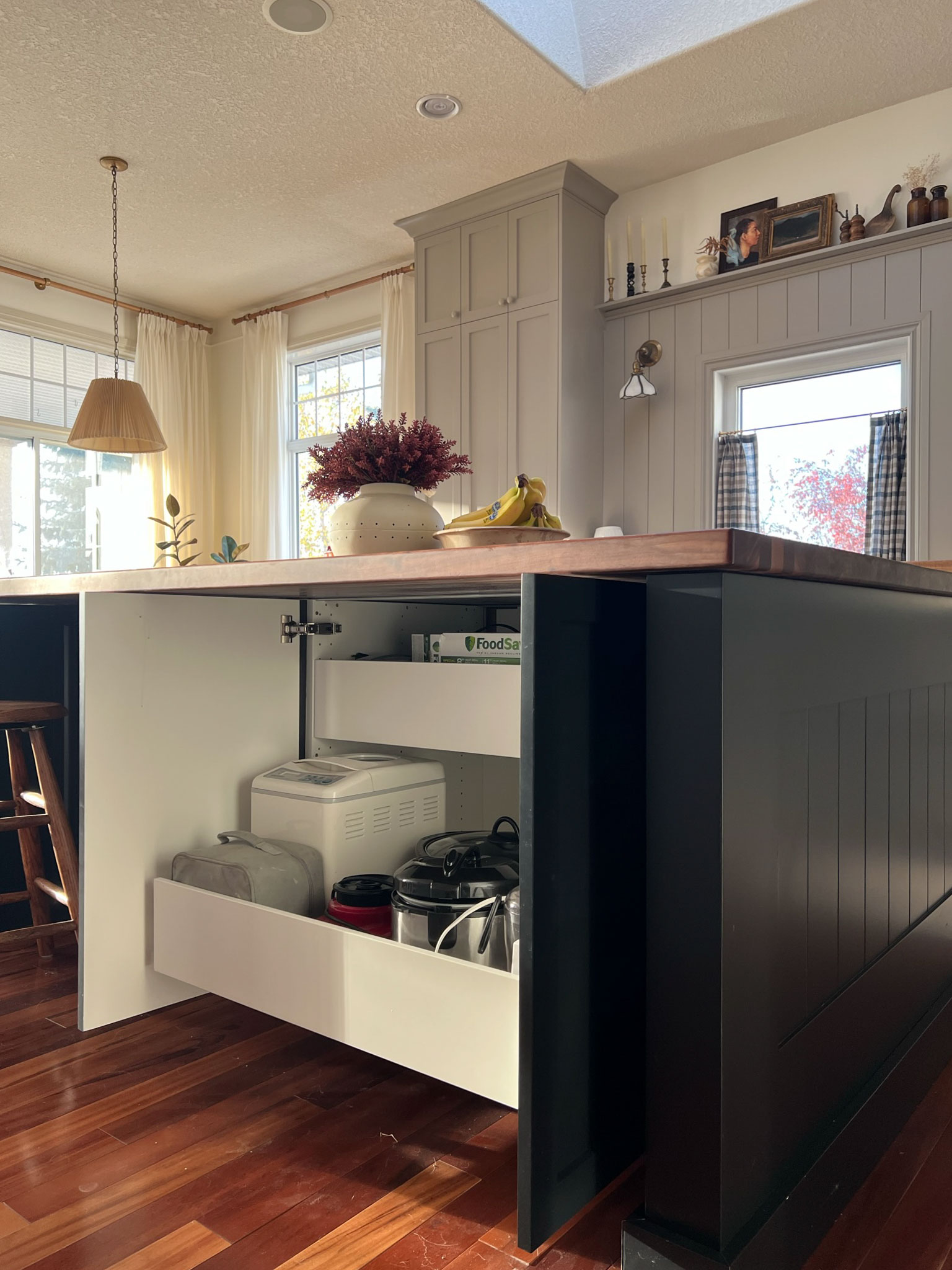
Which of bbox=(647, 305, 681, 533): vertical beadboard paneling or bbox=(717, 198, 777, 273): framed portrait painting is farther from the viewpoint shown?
bbox=(647, 305, 681, 533): vertical beadboard paneling

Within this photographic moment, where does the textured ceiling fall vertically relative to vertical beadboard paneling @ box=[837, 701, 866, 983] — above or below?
above

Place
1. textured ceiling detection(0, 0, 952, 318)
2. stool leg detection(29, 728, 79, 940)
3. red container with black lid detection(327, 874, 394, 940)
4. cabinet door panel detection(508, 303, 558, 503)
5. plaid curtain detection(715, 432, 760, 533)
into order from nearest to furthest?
red container with black lid detection(327, 874, 394, 940), stool leg detection(29, 728, 79, 940), textured ceiling detection(0, 0, 952, 318), plaid curtain detection(715, 432, 760, 533), cabinet door panel detection(508, 303, 558, 503)

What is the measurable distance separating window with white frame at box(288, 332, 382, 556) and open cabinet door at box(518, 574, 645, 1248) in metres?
4.74

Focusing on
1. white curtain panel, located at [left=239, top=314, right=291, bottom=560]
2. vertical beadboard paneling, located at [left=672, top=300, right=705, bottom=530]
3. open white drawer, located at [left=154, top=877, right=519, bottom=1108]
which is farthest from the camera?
white curtain panel, located at [left=239, top=314, right=291, bottom=560]

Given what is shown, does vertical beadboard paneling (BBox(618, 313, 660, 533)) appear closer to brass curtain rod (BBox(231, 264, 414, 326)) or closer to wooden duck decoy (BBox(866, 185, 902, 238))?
wooden duck decoy (BBox(866, 185, 902, 238))

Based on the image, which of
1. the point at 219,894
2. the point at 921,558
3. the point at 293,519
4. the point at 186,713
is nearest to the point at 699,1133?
the point at 219,894

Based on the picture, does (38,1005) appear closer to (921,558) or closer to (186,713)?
(186,713)

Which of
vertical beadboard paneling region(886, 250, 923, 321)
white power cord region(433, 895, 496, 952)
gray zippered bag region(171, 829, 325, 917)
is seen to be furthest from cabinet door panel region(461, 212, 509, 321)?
white power cord region(433, 895, 496, 952)

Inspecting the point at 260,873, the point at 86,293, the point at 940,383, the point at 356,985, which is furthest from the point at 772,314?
the point at 86,293

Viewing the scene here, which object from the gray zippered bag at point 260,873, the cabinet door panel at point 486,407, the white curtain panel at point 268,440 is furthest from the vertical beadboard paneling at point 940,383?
the white curtain panel at point 268,440

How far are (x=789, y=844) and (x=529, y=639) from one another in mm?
330

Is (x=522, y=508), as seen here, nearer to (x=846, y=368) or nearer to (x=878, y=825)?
(x=878, y=825)

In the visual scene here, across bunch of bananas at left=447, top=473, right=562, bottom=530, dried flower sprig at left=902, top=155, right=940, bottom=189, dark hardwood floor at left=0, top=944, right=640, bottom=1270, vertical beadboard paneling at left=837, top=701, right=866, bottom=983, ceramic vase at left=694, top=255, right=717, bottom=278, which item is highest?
dried flower sprig at left=902, top=155, right=940, bottom=189

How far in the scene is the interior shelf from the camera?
163cm
